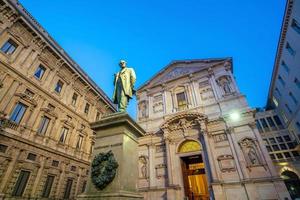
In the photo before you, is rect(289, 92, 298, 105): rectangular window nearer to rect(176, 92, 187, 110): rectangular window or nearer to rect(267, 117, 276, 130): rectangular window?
rect(267, 117, 276, 130): rectangular window

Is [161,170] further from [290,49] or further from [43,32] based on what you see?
[290,49]

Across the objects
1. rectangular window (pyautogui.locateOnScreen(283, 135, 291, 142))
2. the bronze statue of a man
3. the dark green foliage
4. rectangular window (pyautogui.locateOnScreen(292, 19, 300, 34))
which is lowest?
the dark green foliage

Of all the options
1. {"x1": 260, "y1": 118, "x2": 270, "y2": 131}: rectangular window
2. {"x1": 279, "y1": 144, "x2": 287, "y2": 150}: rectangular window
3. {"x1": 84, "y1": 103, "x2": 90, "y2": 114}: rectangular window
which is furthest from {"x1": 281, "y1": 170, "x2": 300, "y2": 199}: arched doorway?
{"x1": 84, "y1": 103, "x2": 90, "y2": 114}: rectangular window

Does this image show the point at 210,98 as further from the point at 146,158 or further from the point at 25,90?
the point at 25,90

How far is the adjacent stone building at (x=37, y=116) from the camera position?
41.0 ft

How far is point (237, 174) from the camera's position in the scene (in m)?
11.9

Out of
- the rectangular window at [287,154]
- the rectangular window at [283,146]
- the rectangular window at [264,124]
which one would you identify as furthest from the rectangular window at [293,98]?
the rectangular window at [287,154]

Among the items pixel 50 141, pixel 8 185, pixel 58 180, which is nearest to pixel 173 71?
pixel 50 141

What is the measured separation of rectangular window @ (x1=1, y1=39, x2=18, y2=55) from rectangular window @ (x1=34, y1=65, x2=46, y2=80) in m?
2.49

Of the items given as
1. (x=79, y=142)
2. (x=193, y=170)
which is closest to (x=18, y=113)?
(x=79, y=142)

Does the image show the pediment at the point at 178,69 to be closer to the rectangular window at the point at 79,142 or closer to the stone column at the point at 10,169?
the rectangular window at the point at 79,142

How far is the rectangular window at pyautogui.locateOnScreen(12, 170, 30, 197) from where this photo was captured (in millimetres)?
12189

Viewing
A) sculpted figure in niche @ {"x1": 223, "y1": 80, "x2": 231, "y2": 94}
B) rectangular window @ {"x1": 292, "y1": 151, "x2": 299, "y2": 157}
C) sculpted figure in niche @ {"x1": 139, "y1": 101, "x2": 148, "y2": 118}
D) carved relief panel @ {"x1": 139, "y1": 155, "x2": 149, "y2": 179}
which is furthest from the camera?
rectangular window @ {"x1": 292, "y1": 151, "x2": 299, "y2": 157}

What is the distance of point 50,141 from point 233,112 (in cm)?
1729
